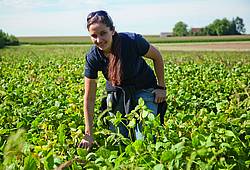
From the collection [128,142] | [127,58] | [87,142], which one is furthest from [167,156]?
[127,58]

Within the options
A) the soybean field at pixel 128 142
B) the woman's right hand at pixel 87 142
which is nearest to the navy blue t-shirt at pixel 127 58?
the soybean field at pixel 128 142

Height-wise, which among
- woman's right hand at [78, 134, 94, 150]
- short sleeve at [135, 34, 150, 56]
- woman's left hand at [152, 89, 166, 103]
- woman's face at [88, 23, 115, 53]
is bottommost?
woman's right hand at [78, 134, 94, 150]

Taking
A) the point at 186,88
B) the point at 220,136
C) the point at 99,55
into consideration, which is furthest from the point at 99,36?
the point at 186,88

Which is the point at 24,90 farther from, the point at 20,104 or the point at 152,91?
the point at 152,91

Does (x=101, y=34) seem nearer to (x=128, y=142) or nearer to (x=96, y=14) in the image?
(x=96, y=14)

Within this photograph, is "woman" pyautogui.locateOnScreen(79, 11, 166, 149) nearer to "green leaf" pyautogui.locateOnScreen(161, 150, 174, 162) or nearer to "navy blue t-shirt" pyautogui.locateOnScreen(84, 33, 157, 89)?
"navy blue t-shirt" pyautogui.locateOnScreen(84, 33, 157, 89)

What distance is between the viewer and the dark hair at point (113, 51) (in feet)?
10.00

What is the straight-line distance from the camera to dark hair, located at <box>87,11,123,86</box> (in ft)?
10.00

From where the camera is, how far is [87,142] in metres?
2.91

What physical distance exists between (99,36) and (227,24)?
8280 cm

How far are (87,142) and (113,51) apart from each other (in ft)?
2.43

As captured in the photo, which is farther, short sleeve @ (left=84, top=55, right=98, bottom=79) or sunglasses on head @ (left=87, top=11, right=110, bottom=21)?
short sleeve @ (left=84, top=55, right=98, bottom=79)

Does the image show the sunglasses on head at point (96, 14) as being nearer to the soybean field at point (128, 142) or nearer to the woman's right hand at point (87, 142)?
the soybean field at point (128, 142)

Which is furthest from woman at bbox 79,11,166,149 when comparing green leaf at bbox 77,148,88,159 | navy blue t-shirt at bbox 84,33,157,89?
green leaf at bbox 77,148,88,159
